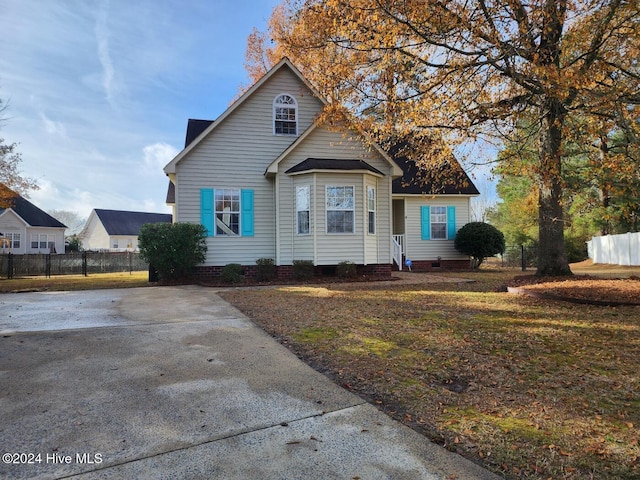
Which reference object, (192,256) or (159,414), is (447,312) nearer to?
(159,414)

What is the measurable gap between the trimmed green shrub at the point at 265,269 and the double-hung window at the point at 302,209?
4.94 ft

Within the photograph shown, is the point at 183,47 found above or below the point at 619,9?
above

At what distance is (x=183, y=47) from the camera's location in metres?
14.4

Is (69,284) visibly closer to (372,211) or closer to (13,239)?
(372,211)

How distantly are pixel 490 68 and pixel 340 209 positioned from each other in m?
5.96

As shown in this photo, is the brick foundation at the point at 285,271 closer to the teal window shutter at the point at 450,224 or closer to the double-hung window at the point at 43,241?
the teal window shutter at the point at 450,224

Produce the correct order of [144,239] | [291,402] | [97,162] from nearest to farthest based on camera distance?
[291,402] → [144,239] → [97,162]

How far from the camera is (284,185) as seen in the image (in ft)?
43.2

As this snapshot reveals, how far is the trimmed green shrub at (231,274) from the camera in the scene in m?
12.5

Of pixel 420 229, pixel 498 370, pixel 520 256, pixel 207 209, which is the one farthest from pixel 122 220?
pixel 498 370

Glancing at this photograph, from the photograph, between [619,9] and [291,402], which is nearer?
[291,402]

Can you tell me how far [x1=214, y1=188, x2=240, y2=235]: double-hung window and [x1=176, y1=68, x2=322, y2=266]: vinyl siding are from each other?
22 centimetres

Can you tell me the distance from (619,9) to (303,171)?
857 cm

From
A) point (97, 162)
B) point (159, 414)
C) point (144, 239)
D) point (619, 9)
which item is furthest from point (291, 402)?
point (97, 162)
